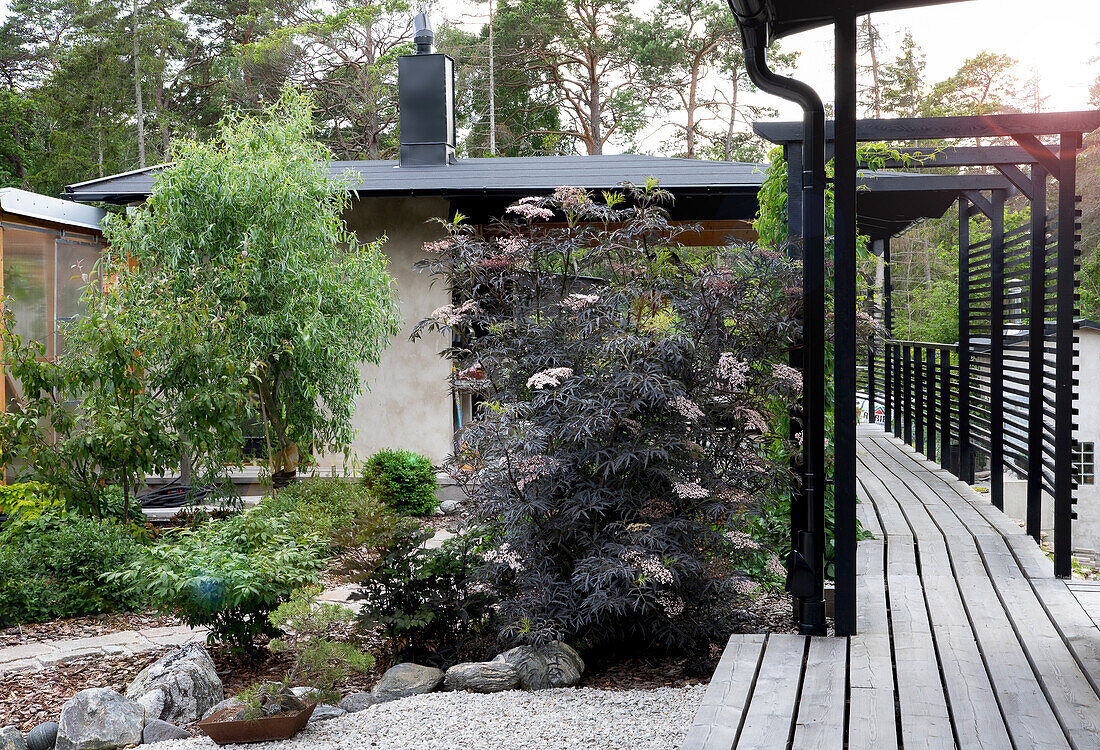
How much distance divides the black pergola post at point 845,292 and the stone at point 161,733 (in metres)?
2.72

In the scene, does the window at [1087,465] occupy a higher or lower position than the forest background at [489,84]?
lower

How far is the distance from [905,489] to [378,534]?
3827 mm

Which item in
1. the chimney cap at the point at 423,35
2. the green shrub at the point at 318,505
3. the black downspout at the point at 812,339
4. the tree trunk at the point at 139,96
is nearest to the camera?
the black downspout at the point at 812,339

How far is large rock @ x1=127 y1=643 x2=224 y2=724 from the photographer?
4.04 meters

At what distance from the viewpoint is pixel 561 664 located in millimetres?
3895

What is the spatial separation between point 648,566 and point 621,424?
0.69m

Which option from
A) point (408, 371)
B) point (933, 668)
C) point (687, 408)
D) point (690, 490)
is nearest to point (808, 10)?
point (687, 408)

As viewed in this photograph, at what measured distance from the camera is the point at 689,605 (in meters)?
4.13

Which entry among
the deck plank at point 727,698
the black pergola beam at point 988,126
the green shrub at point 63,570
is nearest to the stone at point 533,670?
the deck plank at point 727,698

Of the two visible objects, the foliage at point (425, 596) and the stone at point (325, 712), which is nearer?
the stone at point (325, 712)

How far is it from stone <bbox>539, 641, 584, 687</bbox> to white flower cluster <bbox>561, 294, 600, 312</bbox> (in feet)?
4.88

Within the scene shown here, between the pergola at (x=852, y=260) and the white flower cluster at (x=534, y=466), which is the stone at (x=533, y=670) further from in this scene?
the pergola at (x=852, y=260)

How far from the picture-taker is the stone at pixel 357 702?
3988mm

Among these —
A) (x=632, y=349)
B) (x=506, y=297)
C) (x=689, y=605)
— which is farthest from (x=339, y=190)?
(x=689, y=605)
